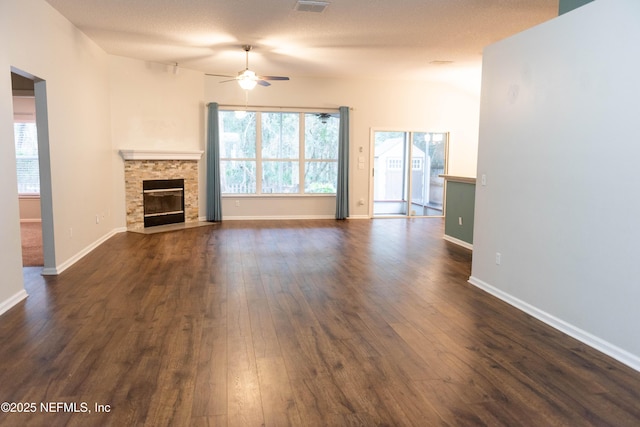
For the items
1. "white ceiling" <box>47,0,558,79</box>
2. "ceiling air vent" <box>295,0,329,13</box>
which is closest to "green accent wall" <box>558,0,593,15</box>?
"white ceiling" <box>47,0,558,79</box>

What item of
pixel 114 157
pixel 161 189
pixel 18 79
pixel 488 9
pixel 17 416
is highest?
pixel 488 9

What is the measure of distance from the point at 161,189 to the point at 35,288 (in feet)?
13.8

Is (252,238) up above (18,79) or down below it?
below

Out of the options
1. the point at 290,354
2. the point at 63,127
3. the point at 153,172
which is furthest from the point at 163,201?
the point at 290,354

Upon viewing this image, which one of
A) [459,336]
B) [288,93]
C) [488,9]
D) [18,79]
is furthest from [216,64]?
[459,336]

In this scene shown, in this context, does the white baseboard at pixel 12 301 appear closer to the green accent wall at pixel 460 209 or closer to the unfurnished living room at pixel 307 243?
the unfurnished living room at pixel 307 243

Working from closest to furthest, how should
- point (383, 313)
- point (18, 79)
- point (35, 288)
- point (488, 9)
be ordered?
1. point (383, 313)
2. point (35, 288)
3. point (488, 9)
4. point (18, 79)

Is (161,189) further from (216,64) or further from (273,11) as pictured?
(273,11)

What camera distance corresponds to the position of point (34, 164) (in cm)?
887

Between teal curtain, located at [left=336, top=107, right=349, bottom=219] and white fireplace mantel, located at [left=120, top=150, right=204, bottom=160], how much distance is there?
2.91 meters

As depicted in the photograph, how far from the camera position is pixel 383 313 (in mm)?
3900

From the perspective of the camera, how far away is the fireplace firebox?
8328 millimetres

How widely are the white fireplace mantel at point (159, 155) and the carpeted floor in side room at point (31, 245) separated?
193 centimetres

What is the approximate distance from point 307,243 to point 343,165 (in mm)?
3076
